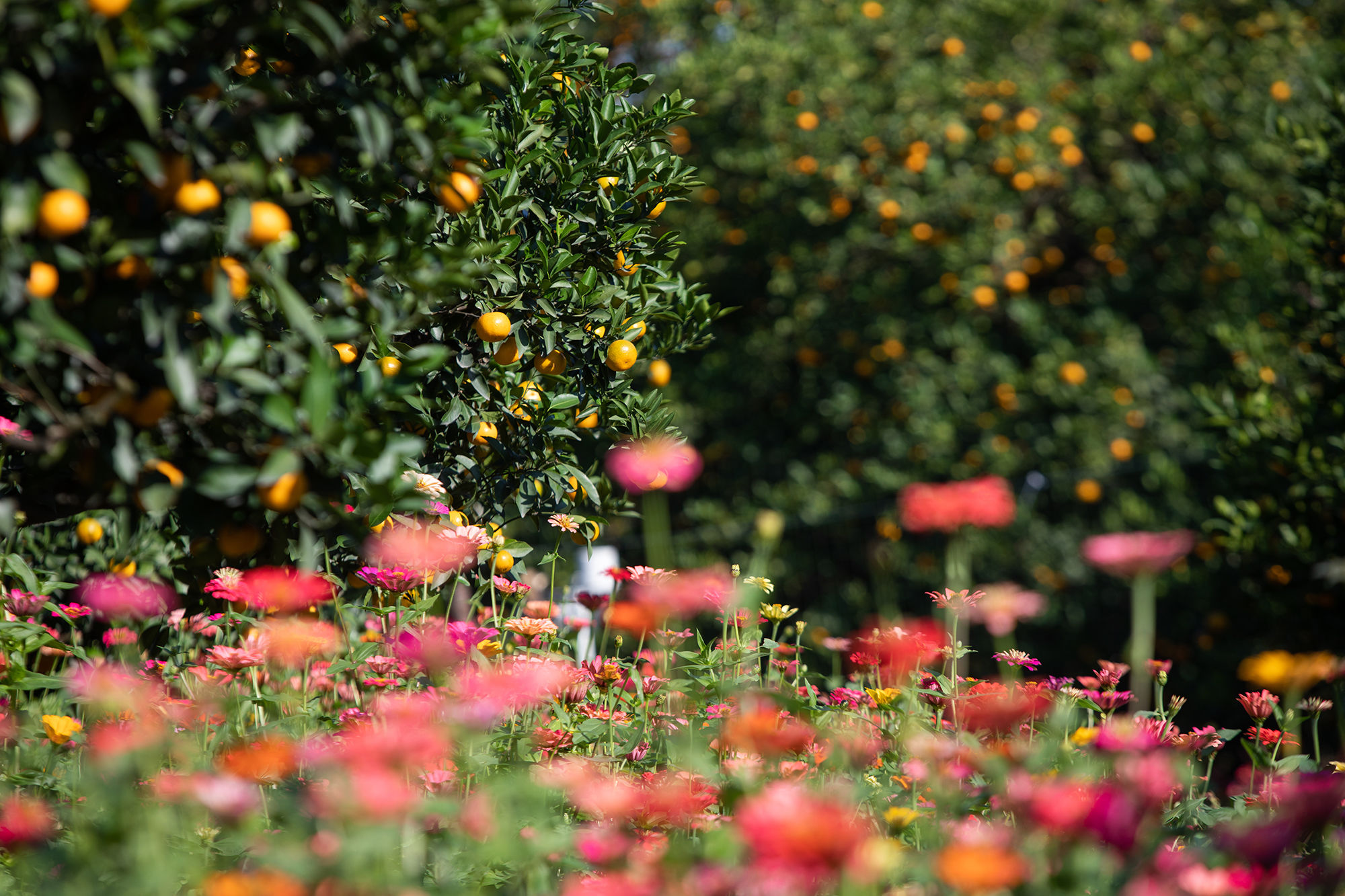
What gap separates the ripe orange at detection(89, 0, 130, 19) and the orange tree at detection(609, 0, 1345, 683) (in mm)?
4402

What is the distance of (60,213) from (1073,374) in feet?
16.8

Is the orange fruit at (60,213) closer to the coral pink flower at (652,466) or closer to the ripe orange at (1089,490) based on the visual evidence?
the coral pink flower at (652,466)

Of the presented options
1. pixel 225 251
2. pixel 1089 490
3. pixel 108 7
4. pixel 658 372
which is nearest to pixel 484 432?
pixel 658 372

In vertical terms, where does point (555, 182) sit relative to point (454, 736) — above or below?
above

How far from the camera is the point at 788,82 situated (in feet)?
18.7

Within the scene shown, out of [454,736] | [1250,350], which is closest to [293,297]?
[454,736]

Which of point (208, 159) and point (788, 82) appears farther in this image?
point (788, 82)

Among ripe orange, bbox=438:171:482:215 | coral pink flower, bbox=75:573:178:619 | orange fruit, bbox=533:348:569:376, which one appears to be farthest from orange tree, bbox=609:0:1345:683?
ripe orange, bbox=438:171:482:215

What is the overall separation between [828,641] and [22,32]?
1.84 m

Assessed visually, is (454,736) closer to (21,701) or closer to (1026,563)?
(21,701)

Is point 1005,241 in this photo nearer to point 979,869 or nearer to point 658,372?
point 658,372

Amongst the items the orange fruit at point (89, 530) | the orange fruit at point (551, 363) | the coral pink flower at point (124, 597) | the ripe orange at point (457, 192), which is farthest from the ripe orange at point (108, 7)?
the orange fruit at point (89, 530)

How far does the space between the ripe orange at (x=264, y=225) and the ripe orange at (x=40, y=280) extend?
0.22 metres

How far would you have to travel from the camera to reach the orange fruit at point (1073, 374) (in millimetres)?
5371
